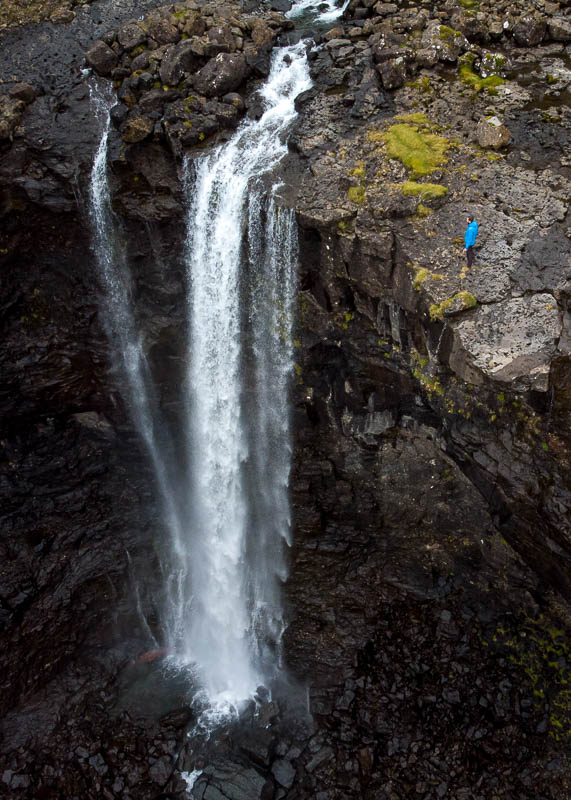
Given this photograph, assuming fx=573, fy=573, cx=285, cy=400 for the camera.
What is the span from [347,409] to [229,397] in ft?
13.0

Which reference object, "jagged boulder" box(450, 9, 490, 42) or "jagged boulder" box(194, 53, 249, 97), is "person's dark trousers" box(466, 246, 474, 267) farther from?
"jagged boulder" box(194, 53, 249, 97)

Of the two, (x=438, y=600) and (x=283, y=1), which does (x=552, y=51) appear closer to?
(x=283, y=1)

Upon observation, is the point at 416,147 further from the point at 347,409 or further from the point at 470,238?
the point at 347,409

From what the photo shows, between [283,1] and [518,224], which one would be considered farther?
[283,1]

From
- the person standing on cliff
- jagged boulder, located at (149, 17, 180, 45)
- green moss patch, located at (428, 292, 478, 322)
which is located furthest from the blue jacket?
jagged boulder, located at (149, 17, 180, 45)

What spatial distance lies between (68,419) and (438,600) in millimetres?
13835

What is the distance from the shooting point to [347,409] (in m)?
17.5

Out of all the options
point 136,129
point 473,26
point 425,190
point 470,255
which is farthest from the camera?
point 473,26

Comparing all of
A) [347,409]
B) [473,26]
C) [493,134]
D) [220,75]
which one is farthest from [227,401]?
[473,26]

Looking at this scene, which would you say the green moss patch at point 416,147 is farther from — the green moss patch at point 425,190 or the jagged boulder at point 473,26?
the jagged boulder at point 473,26

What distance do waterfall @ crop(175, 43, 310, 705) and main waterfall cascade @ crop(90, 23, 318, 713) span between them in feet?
0.12

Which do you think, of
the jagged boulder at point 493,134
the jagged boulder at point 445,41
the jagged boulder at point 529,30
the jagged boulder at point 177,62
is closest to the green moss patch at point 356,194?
the jagged boulder at point 493,134

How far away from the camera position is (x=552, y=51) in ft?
62.7

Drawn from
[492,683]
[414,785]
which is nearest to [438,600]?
[492,683]
